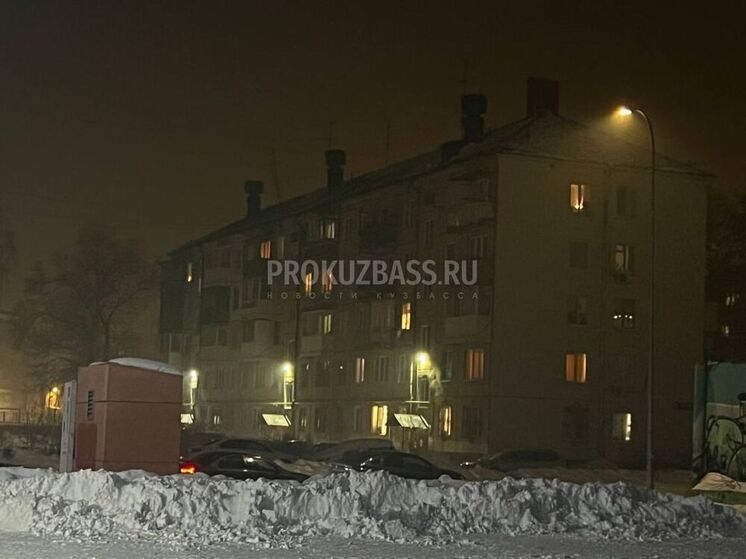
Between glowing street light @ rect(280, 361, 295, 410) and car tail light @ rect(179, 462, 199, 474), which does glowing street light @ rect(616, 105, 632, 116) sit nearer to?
car tail light @ rect(179, 462, 199, 474)

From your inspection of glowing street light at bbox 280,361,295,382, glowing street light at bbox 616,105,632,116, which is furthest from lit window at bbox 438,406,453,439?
glowing street light at bbox 616,105,632,116

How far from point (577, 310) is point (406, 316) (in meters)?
9.48

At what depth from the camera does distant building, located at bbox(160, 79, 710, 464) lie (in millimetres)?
59031

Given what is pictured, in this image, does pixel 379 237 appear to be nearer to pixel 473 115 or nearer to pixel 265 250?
pixel 473 115

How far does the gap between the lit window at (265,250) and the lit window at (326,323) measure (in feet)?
24.7

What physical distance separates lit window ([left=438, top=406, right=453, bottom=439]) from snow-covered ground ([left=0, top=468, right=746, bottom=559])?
124 ft

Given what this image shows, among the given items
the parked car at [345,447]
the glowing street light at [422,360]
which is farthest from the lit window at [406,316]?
the parked car at [345,447]

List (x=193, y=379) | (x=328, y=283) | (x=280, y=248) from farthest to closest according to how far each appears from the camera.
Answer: (x=193, y=379) < (x=280, y=248) < (x=328, y=283)

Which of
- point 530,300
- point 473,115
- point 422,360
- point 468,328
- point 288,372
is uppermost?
point 473,115

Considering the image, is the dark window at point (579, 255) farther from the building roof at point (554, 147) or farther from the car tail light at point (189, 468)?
the car tail light at point (189, 468)

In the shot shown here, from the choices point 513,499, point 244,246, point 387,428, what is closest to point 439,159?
point 387,428

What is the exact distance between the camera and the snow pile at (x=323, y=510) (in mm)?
18672

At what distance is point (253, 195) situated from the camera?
9275 centimetres

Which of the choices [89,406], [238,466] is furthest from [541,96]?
[89,406]
